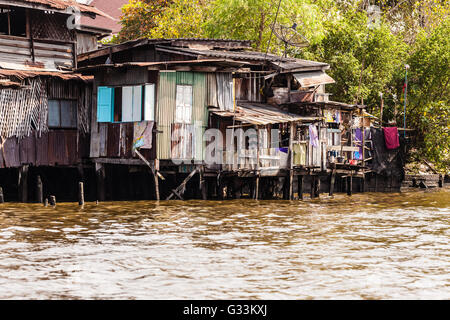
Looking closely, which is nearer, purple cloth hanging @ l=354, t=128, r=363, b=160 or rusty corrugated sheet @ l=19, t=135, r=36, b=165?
rusty corrugated sheet @ l=19, t=135, r=36, b=165

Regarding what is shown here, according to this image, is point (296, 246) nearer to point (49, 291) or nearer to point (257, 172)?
point (49, 291)

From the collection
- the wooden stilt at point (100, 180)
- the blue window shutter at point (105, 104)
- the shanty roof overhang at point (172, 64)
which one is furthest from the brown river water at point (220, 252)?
the shanty roof overhang at point (172, 64)

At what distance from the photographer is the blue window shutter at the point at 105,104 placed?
24422 millimetres

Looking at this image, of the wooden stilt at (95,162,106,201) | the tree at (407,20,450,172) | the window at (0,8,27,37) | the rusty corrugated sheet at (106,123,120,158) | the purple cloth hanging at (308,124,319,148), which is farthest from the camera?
the tree at (407,20,450,172)

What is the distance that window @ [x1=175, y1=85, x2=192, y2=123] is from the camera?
2358cm

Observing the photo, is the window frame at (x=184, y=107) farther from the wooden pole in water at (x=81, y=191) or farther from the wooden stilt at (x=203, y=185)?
the wooden pole in water at (x=81, y=191)

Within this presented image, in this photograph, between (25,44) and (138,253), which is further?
(25,44)

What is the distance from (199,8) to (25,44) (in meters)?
14.0

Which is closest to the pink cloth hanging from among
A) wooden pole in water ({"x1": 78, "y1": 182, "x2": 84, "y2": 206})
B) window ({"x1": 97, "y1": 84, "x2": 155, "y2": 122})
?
window ({"x1": 97, "y1": 84, "x2": 155, "y2": 122})

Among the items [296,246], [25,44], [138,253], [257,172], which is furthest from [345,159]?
[138,253]

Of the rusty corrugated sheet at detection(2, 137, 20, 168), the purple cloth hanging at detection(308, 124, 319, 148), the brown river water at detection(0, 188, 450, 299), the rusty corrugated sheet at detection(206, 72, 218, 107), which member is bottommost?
the brown river water at detection(0, 188, 450, 299)

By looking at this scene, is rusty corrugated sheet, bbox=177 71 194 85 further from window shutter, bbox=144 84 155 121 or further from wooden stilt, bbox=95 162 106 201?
wooden stilt, bbox=95 162 106 201
